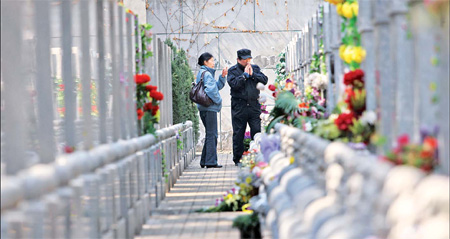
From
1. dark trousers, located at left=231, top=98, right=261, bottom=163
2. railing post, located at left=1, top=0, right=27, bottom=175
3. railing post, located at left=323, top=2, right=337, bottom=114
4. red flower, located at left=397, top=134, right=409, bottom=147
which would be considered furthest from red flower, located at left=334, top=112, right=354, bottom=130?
dark trousers, located at left=231, top=98, right=261, bottom=163

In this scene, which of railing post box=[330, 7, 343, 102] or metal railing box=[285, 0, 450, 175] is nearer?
metal railing box=[285, 0, 450, 175]

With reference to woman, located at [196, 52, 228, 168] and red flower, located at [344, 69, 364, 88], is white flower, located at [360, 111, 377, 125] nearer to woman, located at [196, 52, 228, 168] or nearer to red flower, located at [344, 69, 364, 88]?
red flower, located at [344, 69, 364, 88]

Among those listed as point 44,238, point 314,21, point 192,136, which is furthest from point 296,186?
point 192,136

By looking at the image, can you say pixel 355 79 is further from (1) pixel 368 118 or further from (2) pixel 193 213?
(2) pixel 193 213

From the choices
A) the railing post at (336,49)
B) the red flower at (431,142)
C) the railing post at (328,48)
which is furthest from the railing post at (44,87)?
the railing post at (328,48)

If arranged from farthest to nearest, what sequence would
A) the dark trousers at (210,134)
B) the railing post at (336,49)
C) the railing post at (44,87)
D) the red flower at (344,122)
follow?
1. the dark trousers at (210,134)
2. the railing post at (336,49)
3. the red flower at (344,122)
4. the railing post at (44,87)

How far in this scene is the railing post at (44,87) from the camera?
4.75m

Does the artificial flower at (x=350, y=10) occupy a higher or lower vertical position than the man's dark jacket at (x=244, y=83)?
higher

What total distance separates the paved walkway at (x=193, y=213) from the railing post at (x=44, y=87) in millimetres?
2831

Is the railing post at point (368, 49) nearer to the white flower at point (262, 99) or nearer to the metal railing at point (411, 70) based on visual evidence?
the metal railing at point (411, 70)

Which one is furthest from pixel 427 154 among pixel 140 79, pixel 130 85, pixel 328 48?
pixel 140 79

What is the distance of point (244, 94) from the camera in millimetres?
14438

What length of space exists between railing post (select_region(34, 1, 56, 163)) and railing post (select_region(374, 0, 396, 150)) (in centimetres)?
174

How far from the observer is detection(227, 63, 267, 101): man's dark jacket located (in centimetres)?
1439
